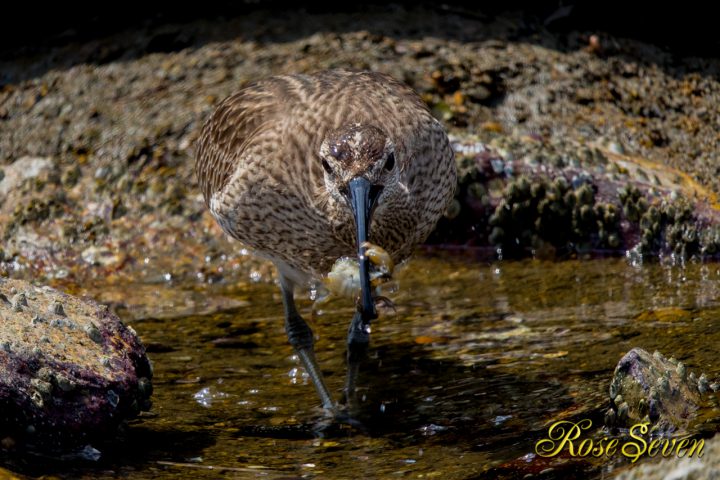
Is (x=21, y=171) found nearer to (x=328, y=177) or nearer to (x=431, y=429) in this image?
(x=328, y=177)

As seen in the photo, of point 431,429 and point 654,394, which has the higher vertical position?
point 654,394

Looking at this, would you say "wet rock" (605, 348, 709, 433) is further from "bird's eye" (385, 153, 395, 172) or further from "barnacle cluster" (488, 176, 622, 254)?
"barnacle cluster" (488, 176, 622, 254)

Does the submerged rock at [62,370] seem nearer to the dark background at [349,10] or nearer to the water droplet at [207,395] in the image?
the water droplet at [207,395]

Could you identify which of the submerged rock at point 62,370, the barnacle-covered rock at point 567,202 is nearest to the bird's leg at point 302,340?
the submerged rock at point 62,370

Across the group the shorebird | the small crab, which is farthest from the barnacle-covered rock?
the small crab

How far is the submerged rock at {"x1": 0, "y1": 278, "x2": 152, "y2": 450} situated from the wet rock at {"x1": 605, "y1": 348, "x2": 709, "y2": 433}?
2146 mm

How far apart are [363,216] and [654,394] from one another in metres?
1.50

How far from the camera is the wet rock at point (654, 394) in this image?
190 inches

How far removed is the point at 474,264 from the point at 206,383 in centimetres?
267

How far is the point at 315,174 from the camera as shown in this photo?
19.6 ft

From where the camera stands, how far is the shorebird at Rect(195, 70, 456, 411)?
217 inches

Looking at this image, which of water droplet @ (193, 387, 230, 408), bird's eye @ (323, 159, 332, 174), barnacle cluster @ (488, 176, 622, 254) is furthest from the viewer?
barnacle cluster @ (488, 176, 622, 254)

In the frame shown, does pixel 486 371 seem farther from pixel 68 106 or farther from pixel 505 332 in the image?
pixel 68 106

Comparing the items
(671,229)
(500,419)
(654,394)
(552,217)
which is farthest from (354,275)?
(671,229)
